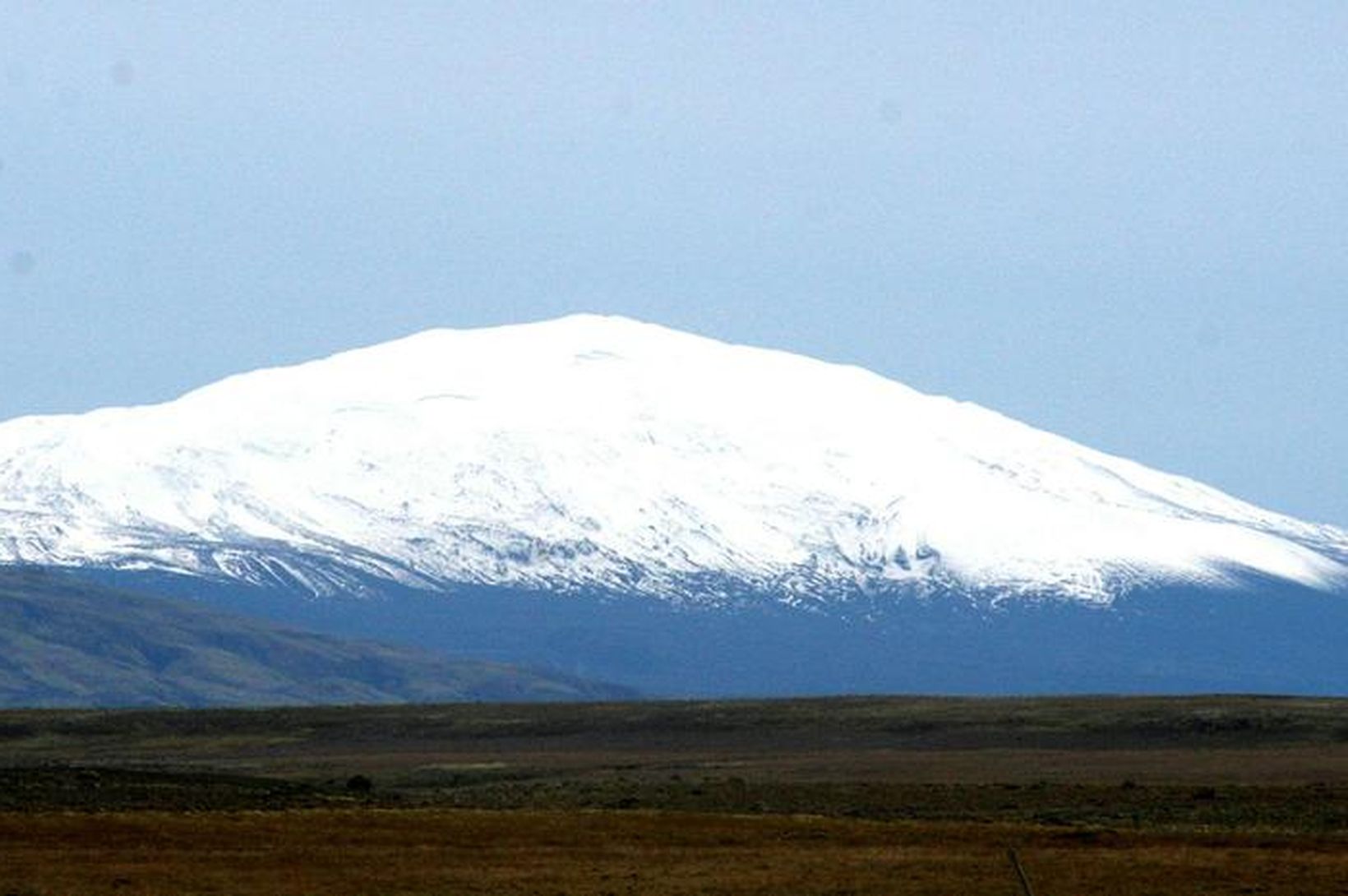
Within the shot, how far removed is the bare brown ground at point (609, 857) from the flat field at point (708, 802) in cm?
15

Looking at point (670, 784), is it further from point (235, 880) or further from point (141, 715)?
point (141, 715)

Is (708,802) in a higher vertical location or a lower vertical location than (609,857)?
higher

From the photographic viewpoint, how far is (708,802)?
3398 inches

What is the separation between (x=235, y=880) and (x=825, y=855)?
13.2 metres

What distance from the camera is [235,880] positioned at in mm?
59031

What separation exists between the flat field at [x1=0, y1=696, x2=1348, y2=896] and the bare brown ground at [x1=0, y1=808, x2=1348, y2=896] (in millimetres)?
150

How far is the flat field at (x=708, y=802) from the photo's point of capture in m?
60.2

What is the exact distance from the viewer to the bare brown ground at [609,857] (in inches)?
2283

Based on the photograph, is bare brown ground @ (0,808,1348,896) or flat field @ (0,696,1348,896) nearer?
bare brown ground @ (0,808,1348,896)

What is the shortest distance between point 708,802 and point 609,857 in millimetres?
21430

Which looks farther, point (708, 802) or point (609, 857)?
point (708, 802)

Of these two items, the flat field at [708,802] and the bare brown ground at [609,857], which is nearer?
the bare brown ground at [609,857]

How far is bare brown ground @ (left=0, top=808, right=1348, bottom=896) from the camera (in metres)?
58.0

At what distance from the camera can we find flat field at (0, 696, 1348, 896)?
60.2m
